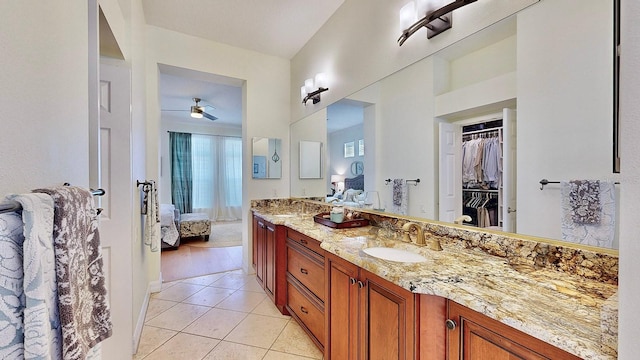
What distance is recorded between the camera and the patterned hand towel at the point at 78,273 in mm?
559

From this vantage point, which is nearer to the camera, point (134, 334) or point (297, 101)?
point (134, 334)

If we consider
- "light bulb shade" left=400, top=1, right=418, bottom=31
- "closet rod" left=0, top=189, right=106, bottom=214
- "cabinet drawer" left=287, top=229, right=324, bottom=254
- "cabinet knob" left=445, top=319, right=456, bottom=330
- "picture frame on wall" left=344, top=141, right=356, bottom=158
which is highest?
"light bulb shade" left=400, top=1, right=418, bottom=31

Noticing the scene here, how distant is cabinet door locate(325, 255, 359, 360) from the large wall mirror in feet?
2.19

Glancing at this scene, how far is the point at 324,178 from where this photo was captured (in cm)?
304

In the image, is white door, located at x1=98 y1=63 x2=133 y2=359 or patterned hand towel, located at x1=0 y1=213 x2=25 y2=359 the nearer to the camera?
patterned hand towel, located at x1=0 y1=213 x2=25 y2=359

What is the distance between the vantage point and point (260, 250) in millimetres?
2988

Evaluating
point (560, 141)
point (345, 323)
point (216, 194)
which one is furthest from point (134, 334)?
point (216, 194)

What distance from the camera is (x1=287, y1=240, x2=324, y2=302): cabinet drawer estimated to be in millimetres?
1873

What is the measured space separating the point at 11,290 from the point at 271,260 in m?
2.27

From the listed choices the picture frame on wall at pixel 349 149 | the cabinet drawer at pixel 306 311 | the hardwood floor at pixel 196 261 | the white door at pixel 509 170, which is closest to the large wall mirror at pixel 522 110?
the white door at pixel 509 170

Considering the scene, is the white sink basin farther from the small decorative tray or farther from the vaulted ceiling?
the vaulted ceiling

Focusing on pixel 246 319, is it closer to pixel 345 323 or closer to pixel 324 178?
pixel 345 323

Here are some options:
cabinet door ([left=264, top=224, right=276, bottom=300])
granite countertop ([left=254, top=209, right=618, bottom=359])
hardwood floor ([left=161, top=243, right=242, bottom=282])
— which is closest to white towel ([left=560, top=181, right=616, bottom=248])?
granite countertop ([left=254, top=209, right=618, bottom=359])

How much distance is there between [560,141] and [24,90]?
1.78 metres
